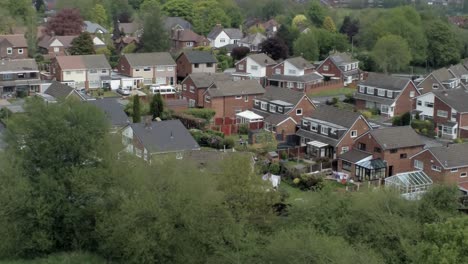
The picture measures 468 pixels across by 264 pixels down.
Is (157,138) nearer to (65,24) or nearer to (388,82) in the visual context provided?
(388,82)

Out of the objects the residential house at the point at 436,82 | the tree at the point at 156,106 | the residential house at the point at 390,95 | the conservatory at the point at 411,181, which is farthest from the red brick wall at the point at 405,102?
the tree at the point at 156,106

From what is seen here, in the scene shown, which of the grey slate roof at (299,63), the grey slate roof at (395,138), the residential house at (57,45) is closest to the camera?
the grey slate roof at (395,138)

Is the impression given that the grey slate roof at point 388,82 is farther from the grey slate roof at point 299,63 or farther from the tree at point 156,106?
the tree at point 156,106

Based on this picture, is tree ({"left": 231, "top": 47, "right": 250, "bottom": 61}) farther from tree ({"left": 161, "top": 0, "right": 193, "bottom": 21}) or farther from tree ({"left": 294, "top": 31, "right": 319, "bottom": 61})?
tree ({"left": 161, "top": 0, "right": 193, "bottom": 21})

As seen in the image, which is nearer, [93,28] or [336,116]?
[336,116]

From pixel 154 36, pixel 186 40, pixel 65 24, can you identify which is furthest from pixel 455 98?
pixel 65 24

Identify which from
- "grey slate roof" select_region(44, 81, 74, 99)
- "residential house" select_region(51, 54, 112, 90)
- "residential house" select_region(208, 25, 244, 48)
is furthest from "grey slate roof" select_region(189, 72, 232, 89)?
"residential house" select_region(208, 25, 244, 48)
